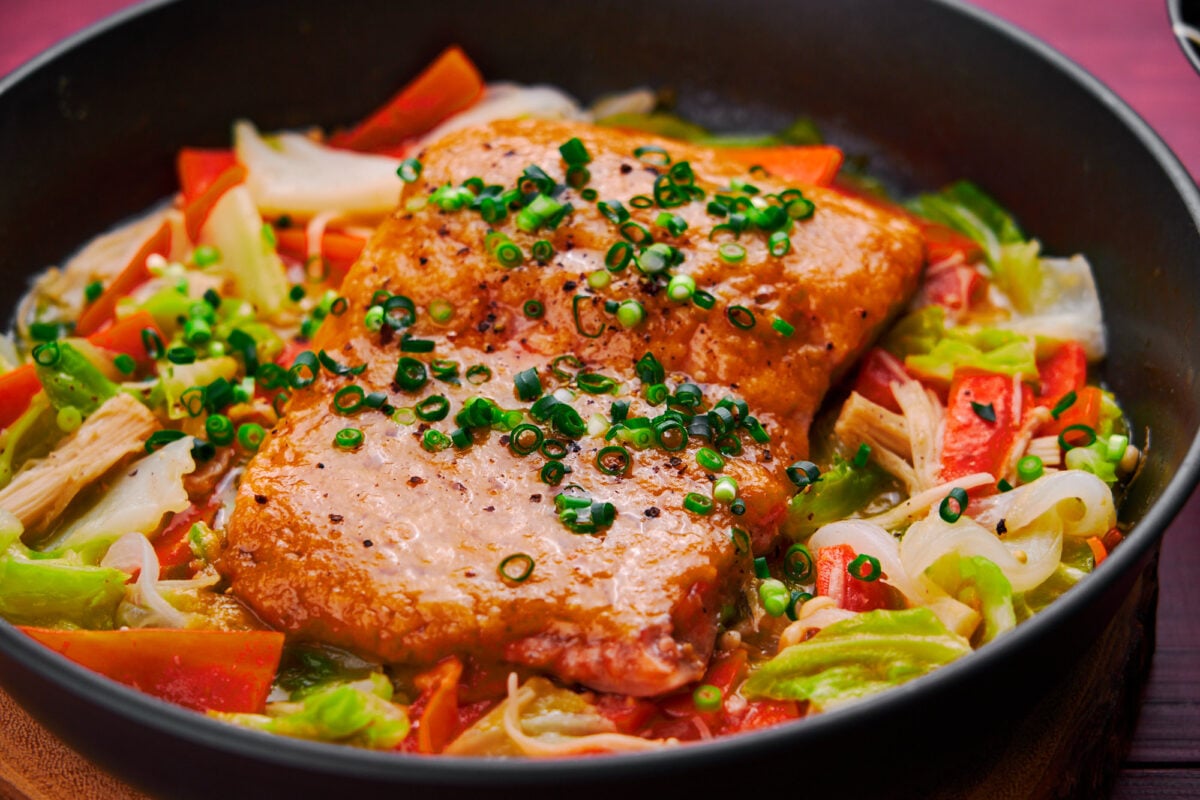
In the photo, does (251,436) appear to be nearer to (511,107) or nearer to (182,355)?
(182,355)

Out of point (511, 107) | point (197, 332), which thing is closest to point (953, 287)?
point (511, 107)

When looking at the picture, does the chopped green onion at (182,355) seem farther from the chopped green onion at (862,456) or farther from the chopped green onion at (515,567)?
the chopped green onion at (862,456)

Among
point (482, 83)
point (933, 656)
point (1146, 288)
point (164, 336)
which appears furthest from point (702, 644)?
point (482, 83)

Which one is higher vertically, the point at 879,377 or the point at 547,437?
the point at 547,437

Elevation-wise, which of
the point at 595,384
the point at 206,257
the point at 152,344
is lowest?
the point at 595,384

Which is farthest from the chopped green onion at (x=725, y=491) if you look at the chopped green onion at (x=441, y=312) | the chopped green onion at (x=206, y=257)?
the chopped green onion at (x=206, y=257)

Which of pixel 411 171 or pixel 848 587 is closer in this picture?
pixel 848 587
